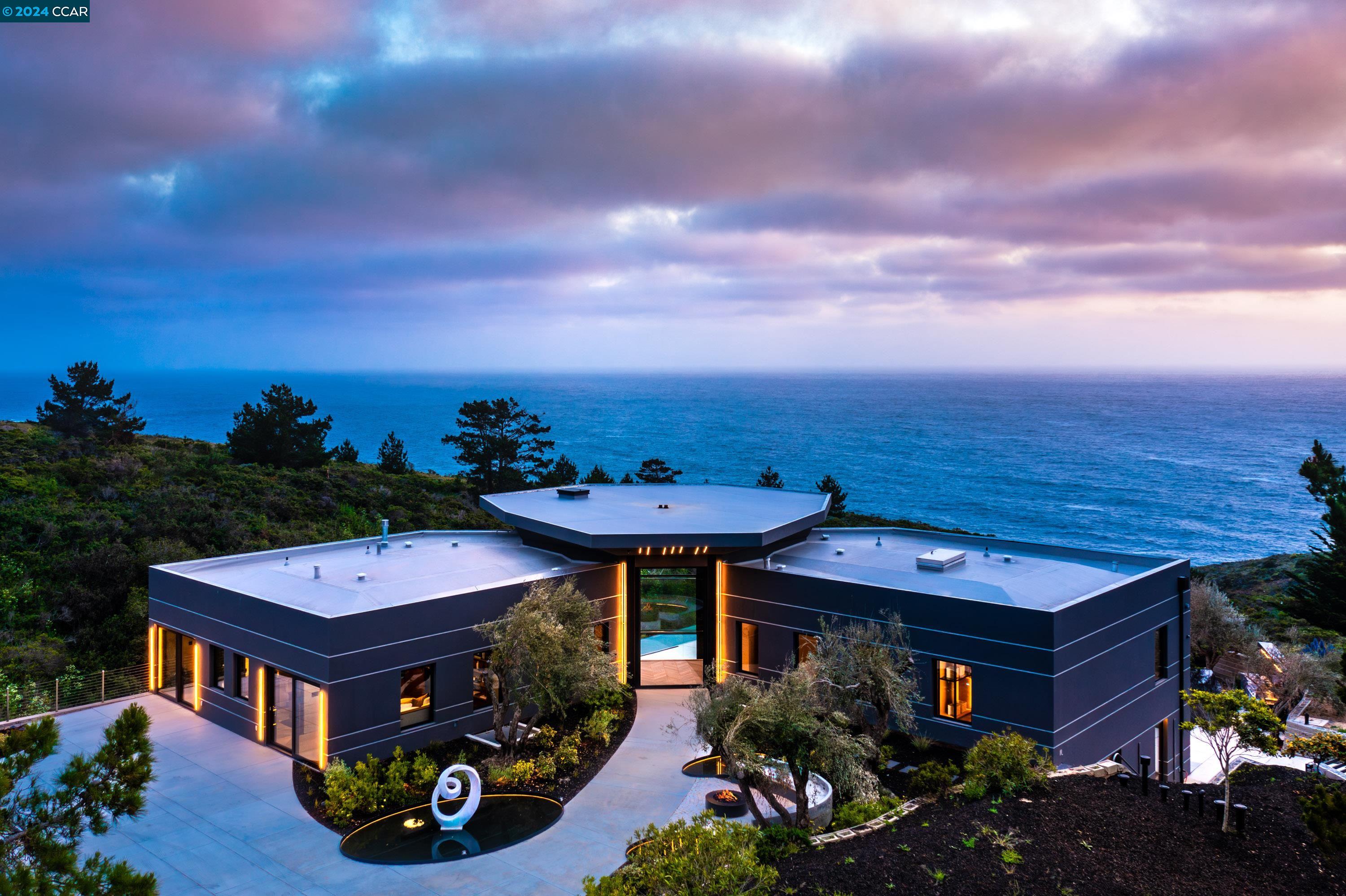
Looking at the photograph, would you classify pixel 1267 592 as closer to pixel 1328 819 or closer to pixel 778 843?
pixel 1328 819

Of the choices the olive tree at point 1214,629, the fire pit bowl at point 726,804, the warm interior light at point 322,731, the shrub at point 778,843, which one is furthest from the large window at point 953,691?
the olive tree at point 1214,629

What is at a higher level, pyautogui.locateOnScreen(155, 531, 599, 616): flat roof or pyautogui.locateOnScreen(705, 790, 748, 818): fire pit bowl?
pyautogui.locateOnScreen(155, 531, 599, 616): flat roof

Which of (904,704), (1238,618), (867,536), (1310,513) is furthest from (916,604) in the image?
(1310,513)

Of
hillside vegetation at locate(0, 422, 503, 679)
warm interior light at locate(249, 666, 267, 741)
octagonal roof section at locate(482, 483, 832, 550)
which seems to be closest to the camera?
warm interior light at locate(249, 666, 267, 741)

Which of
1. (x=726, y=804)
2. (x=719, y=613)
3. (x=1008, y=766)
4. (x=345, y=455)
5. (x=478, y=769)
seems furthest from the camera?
(x=345, y=455)

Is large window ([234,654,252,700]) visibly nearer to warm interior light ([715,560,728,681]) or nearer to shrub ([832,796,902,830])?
warm interior light ([715,560,728,681])

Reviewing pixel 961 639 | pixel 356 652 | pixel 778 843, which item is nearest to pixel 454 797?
pixel 356 652

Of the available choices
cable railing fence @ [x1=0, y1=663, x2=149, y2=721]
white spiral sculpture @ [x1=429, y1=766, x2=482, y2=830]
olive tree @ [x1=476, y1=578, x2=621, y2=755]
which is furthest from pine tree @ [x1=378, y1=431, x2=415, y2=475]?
white spiral sculpture @ [x1=429, y1=766, x2=482, y2=830]
